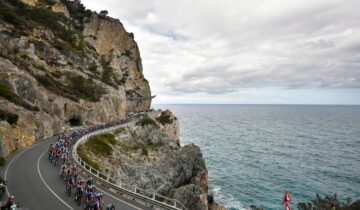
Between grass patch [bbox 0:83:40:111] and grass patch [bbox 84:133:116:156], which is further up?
grass patch [bbox 0:83:40:111]

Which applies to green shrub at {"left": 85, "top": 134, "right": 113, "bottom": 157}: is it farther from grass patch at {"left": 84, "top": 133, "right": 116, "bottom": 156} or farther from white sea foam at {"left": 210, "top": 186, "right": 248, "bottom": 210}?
white sea foam at {"left": 210, "top": 186, "right": 248, "bottom": 210}

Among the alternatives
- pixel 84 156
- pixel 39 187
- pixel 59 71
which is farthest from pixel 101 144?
pixel 59 71

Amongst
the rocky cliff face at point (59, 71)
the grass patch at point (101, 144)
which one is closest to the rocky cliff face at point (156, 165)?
the grass patch at point (101, 144)

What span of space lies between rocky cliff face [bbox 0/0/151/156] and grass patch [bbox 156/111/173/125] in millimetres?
11715

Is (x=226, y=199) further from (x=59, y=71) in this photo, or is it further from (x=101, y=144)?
(x=59, y=71)

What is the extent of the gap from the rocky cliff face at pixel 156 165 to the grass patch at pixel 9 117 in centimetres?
1089

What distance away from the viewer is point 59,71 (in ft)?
239

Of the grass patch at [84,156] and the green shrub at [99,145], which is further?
the green shrub at [99,145]

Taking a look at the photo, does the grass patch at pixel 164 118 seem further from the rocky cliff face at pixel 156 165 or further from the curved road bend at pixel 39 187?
the curved road bend at pixel 39 187

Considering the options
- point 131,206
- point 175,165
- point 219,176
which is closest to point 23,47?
point 175,165

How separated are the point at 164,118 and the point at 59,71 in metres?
33.4

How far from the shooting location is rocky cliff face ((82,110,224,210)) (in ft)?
134

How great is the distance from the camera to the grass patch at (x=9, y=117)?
1500 inches

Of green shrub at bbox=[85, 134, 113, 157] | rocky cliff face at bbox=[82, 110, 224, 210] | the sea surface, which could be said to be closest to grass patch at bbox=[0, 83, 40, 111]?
green shrub at bbox=[85, 134, 113, 157]
